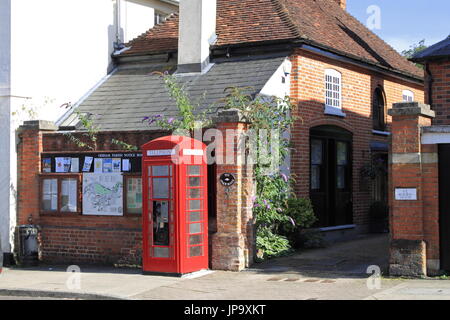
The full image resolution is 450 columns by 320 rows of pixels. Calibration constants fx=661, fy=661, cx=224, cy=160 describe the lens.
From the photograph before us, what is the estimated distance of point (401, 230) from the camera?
11.8 meters

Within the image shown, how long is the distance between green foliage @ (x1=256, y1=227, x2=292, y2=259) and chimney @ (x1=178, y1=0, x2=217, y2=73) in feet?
16.3

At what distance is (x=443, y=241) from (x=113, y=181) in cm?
688

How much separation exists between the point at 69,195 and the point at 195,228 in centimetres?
372

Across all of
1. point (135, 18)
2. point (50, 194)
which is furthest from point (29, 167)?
point (135, 18)

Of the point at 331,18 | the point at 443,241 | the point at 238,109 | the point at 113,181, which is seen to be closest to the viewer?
the point at 443,241

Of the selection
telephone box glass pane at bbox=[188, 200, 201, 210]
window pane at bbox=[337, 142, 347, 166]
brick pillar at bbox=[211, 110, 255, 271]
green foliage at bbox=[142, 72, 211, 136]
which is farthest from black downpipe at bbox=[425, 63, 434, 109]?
telephone box glass pane at bbox=[188, 200, 201, 210]

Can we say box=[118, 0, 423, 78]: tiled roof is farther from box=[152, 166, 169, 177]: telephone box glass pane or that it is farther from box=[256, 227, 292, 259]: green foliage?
box=[152, 166, 169, 177]: telephone box glass pane

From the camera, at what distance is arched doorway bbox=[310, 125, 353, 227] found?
17359 millimetres

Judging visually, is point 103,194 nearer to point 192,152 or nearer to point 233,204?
point 192,152

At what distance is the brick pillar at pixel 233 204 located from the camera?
1311cm

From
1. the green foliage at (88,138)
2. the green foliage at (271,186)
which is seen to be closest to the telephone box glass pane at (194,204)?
the green foliage at (271,186)

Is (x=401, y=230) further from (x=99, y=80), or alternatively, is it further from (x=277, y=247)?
(x=99, y=80)

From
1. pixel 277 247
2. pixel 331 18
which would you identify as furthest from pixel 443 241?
pixel 331 18
